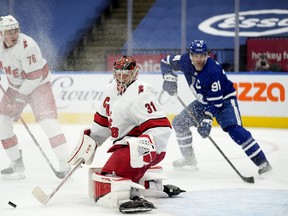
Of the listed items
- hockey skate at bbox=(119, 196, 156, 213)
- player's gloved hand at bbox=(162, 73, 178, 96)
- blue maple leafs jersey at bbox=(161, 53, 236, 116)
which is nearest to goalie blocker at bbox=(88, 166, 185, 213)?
hockey skate at bbox=(119, 196, 156, 213)

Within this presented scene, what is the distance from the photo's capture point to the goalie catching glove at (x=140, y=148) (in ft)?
13.0

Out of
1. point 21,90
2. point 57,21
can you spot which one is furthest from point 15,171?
point 57,21

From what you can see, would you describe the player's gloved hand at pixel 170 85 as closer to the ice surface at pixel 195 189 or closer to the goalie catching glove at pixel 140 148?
the ice surface at pixel 195 189

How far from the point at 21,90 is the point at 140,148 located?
1.61m

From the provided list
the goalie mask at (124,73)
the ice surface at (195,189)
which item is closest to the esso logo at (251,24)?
the ice surface at (195,189)

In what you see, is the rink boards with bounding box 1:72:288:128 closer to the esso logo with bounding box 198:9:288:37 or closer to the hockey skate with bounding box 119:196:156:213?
the esso logo with bounding box 198:9:288:37

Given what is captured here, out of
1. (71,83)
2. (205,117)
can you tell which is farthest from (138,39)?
(205,117)

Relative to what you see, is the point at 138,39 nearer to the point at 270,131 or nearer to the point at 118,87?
the point at 270,131

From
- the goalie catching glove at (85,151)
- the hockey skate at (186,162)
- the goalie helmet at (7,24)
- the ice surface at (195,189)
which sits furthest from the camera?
the hockey skate at (186,162)

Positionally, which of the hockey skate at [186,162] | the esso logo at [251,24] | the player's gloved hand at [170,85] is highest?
the player's gloved hand at [170,85]

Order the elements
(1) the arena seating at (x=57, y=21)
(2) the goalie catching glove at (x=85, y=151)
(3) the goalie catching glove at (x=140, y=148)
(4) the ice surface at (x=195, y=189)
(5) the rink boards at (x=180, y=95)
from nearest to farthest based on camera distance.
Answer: (3) the goalie catching glove at (x=140, y=148)
(4) the ice surface at (x=195, y=189)
(2) the goalie catching glove at (x=85, y=151)
(5) the rink boards at (x=180, y=95)
(1) the arena seating at (x=57, y=21)

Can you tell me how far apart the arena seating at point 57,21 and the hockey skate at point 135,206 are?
295 inches

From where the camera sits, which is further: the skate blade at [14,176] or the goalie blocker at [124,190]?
the skate blade at [14,176]

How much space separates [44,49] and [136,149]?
8019 mm
